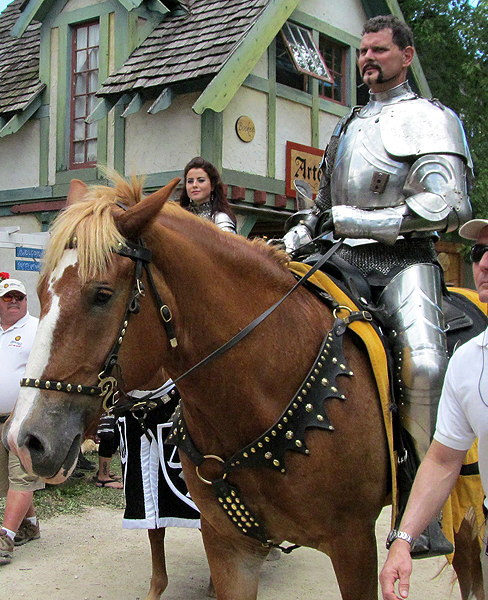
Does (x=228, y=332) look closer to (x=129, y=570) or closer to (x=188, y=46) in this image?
(x=129, y=570)

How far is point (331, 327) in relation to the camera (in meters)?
2.44

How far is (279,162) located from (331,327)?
23.2ft

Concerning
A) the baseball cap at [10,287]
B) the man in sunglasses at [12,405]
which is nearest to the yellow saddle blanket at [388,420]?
the man in sunglasses at [12,405]

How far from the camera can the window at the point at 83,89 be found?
9.50 m

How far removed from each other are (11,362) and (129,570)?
66.8 inches

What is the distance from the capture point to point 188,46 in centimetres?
854

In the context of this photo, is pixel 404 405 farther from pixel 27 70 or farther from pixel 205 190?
pixel 27 70

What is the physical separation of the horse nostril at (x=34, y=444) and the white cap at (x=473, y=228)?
136cm

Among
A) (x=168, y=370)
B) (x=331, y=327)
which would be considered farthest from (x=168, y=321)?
(x=331, y=327)

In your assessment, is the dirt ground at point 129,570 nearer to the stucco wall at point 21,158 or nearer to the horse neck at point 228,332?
the horse neck at point 228,332

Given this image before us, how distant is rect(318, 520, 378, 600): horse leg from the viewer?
7.43 feet

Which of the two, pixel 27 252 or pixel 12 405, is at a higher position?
pixel 27 252

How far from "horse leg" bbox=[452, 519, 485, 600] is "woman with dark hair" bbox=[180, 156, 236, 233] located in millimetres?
1948

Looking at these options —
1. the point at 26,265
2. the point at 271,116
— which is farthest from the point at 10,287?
the point at 271,116
